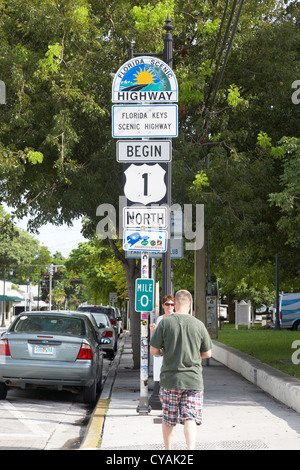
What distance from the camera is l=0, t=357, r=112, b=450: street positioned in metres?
8.47

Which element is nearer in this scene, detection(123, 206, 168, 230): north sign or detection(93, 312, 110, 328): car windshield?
detection(123, 206, 168, 230): north sign

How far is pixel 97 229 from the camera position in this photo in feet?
54.1

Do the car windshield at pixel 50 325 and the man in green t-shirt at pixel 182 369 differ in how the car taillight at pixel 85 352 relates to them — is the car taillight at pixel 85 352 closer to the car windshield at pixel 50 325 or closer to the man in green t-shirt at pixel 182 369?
the car windshield at pixel 50 325

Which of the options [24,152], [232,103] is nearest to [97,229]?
[24,152]

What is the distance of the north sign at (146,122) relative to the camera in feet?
35.0

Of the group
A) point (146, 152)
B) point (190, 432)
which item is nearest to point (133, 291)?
point (146, 152)

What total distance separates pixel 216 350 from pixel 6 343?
11.0m

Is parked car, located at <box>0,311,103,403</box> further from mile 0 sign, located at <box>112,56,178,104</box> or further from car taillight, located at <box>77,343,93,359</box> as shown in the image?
mile 0 sign, located at <box>112,56,178,104</box>

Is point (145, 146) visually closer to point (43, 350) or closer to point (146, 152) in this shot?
point (146, 152)

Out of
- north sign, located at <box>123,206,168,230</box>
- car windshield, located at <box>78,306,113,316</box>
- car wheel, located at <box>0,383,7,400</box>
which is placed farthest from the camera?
car windshield, located at <box>78,306,113,316</box>

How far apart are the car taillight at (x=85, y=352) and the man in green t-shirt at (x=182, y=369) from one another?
4951mm

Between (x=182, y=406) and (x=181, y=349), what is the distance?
541mm

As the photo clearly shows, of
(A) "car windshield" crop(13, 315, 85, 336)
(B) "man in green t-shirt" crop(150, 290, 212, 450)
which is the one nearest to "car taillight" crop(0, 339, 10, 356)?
(A) "car windshield" crop(13, 315, 85, 336)

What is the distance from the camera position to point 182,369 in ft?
22.0
